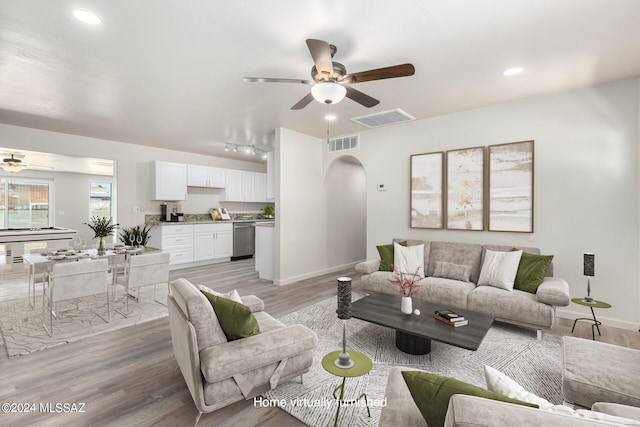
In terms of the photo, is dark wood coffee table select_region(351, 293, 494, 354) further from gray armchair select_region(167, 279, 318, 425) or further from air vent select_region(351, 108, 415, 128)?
air vent select_region(351, 108, 415, 128)

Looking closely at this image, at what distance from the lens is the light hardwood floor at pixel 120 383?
1.88m

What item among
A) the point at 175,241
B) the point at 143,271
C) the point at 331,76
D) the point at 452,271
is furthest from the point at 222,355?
the point at 175,241

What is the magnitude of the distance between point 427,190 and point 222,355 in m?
3.80

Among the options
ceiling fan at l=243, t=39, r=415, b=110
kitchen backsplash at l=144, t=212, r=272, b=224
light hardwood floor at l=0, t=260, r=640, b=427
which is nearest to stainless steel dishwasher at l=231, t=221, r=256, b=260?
kitchen backsplash at l=144, t=212, r=272, b=224

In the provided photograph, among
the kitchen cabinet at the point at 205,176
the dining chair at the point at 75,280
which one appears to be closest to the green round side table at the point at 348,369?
the dining chair at the point at 75,280

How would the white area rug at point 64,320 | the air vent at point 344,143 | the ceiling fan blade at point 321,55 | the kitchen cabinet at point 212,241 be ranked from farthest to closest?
the kitchen cabinet at point 212,241, the air vent at point 344,143, the white area rug at point 64,320, the ceiling fan blade at point 321,55

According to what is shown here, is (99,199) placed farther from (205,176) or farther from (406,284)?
(406,284)

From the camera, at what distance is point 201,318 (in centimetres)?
184

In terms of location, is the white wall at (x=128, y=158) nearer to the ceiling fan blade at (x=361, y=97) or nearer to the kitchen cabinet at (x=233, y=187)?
the kitchen cabinet at (x=233, y=187)

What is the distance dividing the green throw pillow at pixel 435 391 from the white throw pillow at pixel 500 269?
292 centimetres

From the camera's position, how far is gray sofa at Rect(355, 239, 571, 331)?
2938mm

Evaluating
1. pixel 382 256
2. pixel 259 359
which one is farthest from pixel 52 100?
pixel 382 256

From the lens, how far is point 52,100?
3.72m

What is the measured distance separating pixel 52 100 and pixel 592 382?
5809 mm
